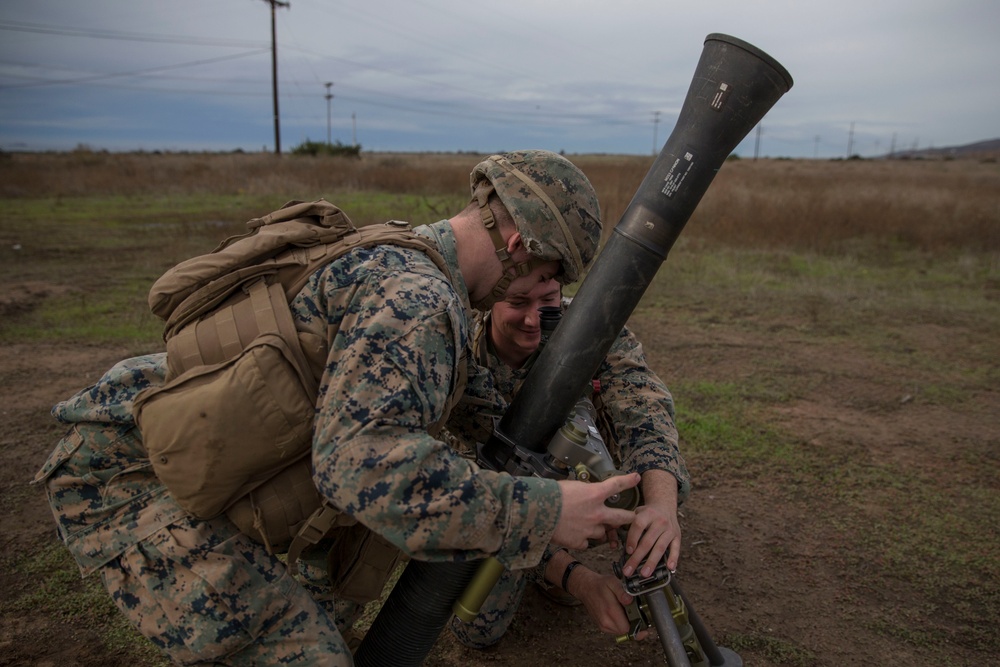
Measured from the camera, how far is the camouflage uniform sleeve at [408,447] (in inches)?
63.9

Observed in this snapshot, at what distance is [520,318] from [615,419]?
641 millimetres

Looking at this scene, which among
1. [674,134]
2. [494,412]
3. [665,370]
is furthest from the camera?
[665,370]

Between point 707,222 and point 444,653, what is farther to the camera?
point 707,222

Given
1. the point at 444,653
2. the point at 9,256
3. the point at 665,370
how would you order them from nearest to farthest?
1. the point at 444,653
2. the point at 665,370
3. the point at 9,256

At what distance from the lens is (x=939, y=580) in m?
3.42

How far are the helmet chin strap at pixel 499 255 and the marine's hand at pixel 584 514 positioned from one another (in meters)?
0.68

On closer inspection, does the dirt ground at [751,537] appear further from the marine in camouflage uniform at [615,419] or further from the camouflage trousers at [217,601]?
the camouflage trousers at [217,601]

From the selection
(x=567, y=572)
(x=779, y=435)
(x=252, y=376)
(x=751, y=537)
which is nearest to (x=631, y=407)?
(x=567, y=572)

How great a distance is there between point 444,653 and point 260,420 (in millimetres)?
1712

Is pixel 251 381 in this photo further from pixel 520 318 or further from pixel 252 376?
pixel 520 318

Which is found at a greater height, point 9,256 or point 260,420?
point 260,420

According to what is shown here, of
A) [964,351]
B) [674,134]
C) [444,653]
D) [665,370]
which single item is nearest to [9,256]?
[665,370]

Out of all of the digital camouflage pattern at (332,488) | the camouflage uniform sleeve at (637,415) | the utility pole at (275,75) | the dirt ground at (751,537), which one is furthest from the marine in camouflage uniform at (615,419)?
the utility pole at (275,75)

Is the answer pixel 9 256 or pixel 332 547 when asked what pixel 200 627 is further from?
pixel 9 256
